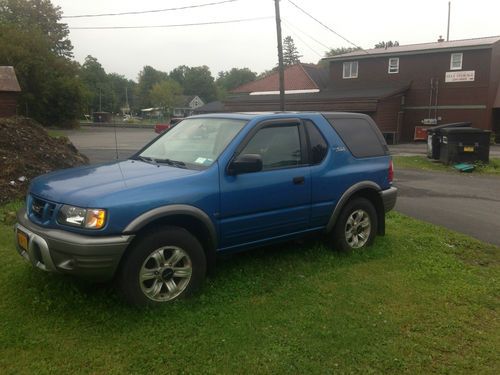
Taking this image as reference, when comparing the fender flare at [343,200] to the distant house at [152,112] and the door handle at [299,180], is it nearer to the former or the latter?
the door handle at [299,180]

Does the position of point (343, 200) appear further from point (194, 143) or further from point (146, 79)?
point (146, 79)

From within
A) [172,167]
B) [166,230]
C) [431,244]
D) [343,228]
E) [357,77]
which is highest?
[357,77]

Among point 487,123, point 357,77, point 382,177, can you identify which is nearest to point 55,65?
point 357,77

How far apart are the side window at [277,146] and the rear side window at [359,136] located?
2.29ft

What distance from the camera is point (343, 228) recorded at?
17.9 ft

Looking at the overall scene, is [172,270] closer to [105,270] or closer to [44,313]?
[105,270]

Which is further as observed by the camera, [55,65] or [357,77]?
[55,65]

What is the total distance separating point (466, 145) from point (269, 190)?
13.9m

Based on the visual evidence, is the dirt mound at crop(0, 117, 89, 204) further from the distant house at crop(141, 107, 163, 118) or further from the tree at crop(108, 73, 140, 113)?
the tree at crop(108, 73, 140, 113)

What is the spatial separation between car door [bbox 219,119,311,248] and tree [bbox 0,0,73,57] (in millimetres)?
65838

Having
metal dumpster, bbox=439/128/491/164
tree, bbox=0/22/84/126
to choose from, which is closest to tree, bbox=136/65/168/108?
tree, bbox=0/22/84/126

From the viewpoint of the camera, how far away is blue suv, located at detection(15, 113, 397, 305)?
3.63 m

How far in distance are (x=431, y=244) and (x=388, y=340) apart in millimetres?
3011

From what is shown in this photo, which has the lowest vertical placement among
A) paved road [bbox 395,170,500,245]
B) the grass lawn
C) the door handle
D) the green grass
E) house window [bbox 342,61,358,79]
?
the green grass
